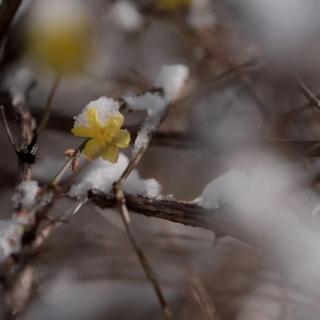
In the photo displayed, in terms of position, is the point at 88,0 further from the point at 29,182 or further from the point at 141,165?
the point at 29,182

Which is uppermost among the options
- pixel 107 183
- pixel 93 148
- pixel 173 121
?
pixel 93 148

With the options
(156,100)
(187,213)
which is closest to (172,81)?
(156,100)

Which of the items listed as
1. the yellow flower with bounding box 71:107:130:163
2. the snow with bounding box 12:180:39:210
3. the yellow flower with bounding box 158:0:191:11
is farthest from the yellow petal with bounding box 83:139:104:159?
the yellow flower with bounding box 158:0:191:11

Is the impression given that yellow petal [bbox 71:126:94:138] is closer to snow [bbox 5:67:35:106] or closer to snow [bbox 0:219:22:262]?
snow [bbox 0:219:22:262]

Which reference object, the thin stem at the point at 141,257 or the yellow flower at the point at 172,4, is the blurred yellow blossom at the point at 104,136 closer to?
the thin stem at the point at 141,257

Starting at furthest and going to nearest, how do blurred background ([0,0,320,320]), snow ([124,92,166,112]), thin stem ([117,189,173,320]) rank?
blurred background ([0,0,320,320]) < snow ([124,92,166,112]) < thin stem ([117,189,173,320])

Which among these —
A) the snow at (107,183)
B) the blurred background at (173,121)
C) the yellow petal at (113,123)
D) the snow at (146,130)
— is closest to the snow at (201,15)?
the blurred background at (173,121)

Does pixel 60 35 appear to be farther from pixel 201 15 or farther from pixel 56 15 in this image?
pixel 201 15
